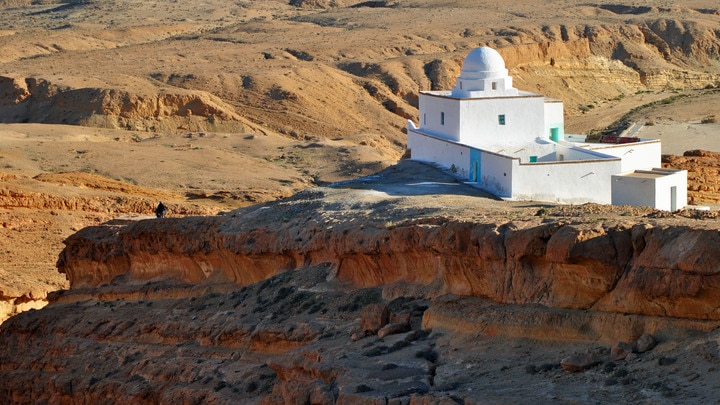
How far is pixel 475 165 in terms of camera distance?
3109 cm

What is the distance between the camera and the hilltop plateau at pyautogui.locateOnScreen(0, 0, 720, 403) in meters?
16.2

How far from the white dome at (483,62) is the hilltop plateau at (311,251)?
11.3 feet

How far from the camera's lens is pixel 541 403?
14.7m

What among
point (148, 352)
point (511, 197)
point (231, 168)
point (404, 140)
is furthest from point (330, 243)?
point (404, 140)

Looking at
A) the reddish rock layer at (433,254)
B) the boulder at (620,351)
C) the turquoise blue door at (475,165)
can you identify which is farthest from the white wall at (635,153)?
the boulder at (620,351)

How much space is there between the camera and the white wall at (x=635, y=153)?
104ft

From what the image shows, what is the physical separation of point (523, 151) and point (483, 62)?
9.96 feet

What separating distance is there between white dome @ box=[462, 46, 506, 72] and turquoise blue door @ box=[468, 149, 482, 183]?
3.97 m

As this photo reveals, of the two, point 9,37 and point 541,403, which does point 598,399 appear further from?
point 9,37

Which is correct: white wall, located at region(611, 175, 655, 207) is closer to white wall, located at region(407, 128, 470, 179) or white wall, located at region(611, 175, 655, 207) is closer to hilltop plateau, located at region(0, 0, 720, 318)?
white wall, located at region(407, 128, 470, 179)

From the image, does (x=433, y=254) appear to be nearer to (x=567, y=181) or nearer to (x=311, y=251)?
(x=311, y=251)

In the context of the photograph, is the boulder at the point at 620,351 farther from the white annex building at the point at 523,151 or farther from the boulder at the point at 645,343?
the white annex building at the point at 523,151

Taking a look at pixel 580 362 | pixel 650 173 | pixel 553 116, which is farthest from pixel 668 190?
pixel 580 362

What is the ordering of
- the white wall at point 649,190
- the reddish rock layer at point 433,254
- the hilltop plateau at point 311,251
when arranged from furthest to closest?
the white wall at point 649,190, the hilltop plateau at point 311,251, the reddish rock layer at point 433,254
